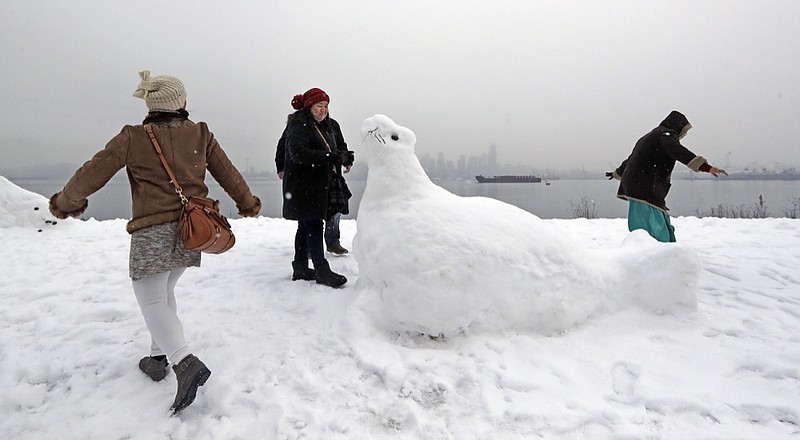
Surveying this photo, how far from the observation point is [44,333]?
328 cm

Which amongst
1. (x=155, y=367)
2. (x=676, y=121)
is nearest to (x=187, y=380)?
(x=155, y=367)

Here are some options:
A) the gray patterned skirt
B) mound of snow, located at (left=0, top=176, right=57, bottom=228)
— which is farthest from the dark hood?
mound of snow, located at (left=0, top=176, right=57, bottom=228)

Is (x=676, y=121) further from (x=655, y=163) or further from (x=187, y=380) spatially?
(x=187, y=380)

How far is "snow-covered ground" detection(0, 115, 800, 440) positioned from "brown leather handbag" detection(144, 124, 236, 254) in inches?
36.6

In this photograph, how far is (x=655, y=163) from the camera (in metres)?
4.32

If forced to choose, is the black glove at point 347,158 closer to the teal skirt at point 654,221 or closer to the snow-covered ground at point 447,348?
the snow-covered ground at point 447,348

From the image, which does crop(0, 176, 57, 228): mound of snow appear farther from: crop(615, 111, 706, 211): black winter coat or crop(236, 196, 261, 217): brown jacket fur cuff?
crop(615, 111, 706, 211): black winter coat

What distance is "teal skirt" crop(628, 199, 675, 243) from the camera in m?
4.32

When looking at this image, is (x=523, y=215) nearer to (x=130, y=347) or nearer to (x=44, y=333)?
(x=130, y=347)

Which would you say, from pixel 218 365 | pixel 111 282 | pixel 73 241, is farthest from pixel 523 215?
pixel 73 241

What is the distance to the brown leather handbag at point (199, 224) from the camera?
7.41ft

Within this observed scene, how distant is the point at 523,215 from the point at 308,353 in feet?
6.52

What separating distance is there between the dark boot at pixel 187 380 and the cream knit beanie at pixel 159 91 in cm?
152

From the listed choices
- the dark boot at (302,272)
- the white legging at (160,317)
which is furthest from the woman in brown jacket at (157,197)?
the dark boot at (302,272)
